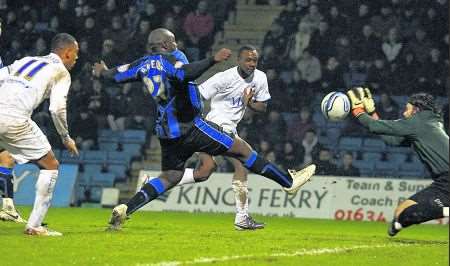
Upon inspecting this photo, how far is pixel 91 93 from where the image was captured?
934 inches

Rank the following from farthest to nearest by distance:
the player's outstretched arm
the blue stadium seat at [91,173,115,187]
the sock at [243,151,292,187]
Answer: the blue stadium seat at [91,173,115,187] → the sock at [243,151,292,187] → the player's outstretched arm

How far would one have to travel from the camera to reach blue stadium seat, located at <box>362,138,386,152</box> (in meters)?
21.5

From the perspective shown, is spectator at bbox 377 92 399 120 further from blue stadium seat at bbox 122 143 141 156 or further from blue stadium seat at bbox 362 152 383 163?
blue stadium seat at bbox 122 143 141 156

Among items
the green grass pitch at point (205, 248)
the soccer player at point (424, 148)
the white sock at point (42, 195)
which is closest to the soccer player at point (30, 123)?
the white sock at point (42, 195)

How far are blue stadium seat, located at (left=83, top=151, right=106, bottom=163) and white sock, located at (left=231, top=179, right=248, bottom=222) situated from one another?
9843mm

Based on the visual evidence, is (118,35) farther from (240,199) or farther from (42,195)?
(42,195)

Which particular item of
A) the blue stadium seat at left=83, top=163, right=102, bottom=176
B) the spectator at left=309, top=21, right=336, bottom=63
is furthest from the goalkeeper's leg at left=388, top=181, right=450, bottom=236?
the blue stadium seat at left=83, top=163, right=102, bottom=176

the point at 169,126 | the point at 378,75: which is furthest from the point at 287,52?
the point at 169,126

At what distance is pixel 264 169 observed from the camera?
12.2m

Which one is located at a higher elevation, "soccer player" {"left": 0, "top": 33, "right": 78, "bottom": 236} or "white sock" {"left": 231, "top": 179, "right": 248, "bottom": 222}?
"soccer player" {"left": 0, "top": 33, "right": 78, "bottom": 236}

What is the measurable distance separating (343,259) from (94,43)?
1667 centimetres

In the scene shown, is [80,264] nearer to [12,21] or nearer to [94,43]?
[94,43]

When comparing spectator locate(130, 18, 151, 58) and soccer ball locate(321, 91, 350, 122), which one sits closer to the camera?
soccer ball locate(321, 91, 350, 122)

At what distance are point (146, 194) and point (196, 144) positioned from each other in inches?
32.6
